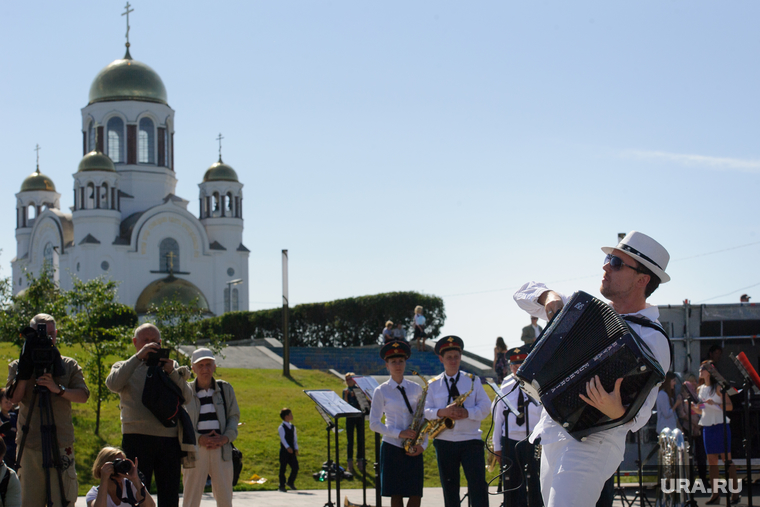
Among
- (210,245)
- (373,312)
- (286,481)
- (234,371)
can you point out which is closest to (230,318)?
(373,312)

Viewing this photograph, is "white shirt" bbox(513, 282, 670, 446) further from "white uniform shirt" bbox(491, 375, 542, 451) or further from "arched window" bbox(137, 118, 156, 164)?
"arched window" bbox(137, 118, 156, 164)

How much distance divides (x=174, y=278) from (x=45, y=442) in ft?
186

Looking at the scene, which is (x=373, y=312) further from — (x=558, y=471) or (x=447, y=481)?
(x=558, y=471)

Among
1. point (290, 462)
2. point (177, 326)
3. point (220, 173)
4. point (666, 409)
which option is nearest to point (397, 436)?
point (666, 409)

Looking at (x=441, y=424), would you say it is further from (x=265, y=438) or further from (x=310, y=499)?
(x=265, y=438)

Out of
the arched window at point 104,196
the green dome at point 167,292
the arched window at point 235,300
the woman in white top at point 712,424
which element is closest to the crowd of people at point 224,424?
the woman in white top at point 712,424

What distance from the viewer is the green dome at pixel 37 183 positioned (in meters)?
73.9

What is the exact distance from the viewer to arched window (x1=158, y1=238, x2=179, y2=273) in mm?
63188

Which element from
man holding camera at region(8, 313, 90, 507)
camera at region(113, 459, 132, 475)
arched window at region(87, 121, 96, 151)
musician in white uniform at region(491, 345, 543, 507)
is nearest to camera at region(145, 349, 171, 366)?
man holding camera at region(8, 313, 90, 507)

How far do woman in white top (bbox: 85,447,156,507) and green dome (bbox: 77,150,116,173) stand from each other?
2234 inches

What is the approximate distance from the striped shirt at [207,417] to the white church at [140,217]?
5173cm

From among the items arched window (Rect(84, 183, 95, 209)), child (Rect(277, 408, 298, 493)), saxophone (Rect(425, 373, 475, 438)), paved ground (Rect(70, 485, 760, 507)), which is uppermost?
arched window (Rect(84, 183, 95, 209))

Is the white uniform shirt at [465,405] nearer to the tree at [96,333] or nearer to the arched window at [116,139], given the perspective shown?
the tree at [96,333]

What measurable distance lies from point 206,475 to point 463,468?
2739mm
